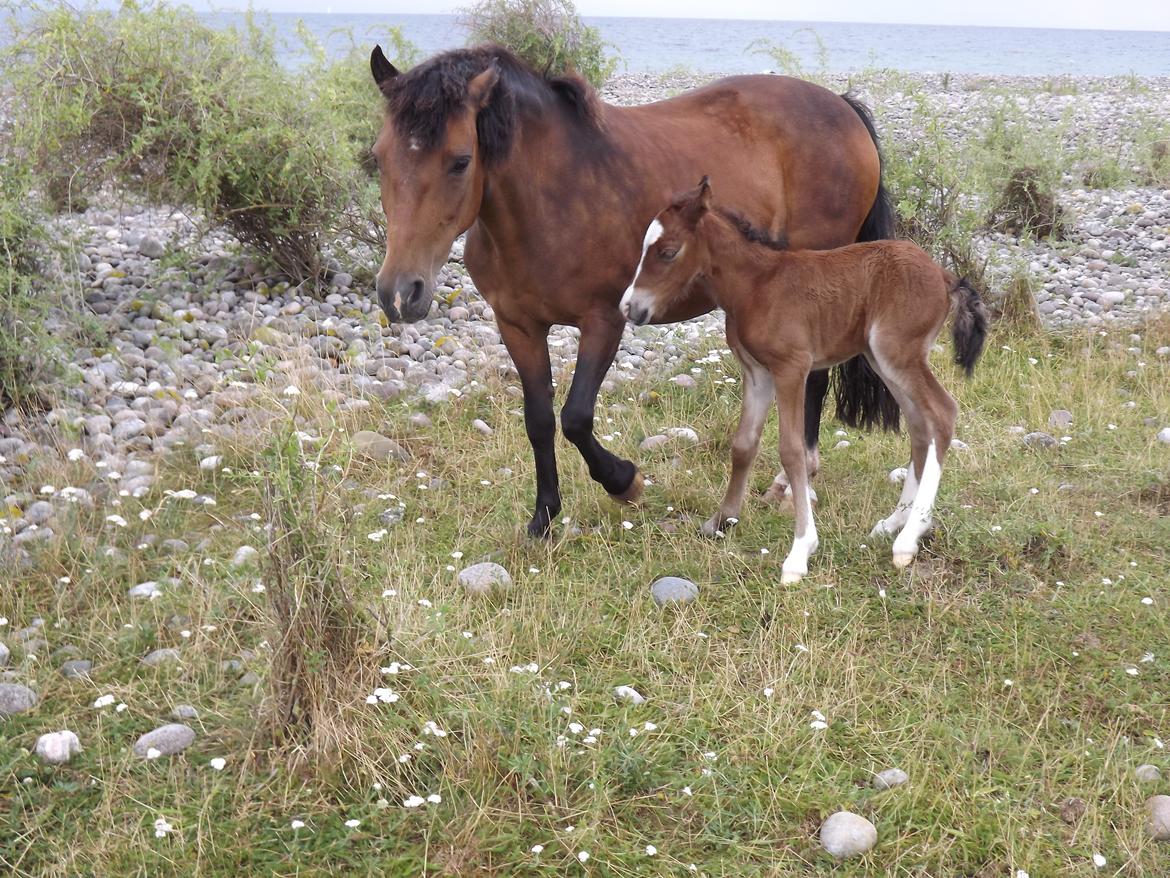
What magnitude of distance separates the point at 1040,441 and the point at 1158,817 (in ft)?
10.3

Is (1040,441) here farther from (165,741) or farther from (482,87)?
(165,741)

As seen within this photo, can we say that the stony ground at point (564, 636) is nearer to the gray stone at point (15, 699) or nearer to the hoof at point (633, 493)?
the gray stone at point (15, 699)

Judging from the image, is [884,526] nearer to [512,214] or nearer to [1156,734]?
[1156,734]

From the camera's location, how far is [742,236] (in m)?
4.38

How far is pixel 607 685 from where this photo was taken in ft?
11.5

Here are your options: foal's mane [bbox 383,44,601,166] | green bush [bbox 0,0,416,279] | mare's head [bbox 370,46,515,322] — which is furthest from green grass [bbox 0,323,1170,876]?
green bush [bbox 0,0,416,279]

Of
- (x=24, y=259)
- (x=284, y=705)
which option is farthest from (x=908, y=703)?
(x=24, y=259)

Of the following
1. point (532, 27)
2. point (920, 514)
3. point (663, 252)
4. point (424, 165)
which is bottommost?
point (920, 514)

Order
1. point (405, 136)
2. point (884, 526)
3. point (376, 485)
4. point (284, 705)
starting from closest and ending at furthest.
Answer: point (284, 705)
point (405, 136)
point (884, 526)
point (376, 485)

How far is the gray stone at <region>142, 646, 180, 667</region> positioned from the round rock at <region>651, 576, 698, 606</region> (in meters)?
1.73

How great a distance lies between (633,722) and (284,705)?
1.03 meters

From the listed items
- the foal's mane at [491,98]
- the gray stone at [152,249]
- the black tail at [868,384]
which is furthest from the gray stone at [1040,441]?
the gray stone at [152,249]

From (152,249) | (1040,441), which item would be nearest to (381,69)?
(1040,441)

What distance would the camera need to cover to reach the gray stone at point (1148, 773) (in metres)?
3.06
